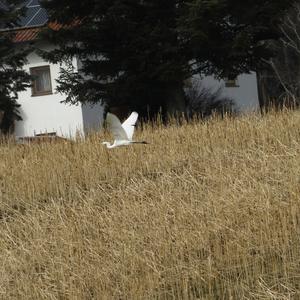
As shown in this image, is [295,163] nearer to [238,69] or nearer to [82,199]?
[82,199]

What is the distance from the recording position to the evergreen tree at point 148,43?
54.6ft

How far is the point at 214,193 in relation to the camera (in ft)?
26.7

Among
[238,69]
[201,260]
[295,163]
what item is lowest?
[201,260]

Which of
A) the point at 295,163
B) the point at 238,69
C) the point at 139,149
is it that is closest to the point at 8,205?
the point at 139,149

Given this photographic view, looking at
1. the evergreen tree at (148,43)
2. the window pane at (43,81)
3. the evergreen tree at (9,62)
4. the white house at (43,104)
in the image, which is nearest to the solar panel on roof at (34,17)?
the white house at (43,104)

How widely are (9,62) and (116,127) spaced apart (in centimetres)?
895

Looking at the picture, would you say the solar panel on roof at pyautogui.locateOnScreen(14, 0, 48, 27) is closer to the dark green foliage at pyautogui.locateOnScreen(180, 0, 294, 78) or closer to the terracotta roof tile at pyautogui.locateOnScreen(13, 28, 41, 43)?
the terracotta roof tile at pyautogui.locateOnScreen(13, 28, 41, 43)

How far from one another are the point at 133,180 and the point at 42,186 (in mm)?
1473

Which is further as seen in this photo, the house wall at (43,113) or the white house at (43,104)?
the house wall at (43,113)

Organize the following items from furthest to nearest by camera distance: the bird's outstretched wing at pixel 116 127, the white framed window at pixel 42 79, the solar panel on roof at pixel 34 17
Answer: the white framed window at pixel 42 79, the solar panel on roof at pixel 34 17, the bird's outstretched wing at pixel 116 127

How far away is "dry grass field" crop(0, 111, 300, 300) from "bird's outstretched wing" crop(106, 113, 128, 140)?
0.46 meters

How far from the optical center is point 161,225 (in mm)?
7492

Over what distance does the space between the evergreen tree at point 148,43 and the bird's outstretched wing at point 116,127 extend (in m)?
5.47

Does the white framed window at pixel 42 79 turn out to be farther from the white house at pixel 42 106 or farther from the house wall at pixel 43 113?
the house wall at pixel 43 113
